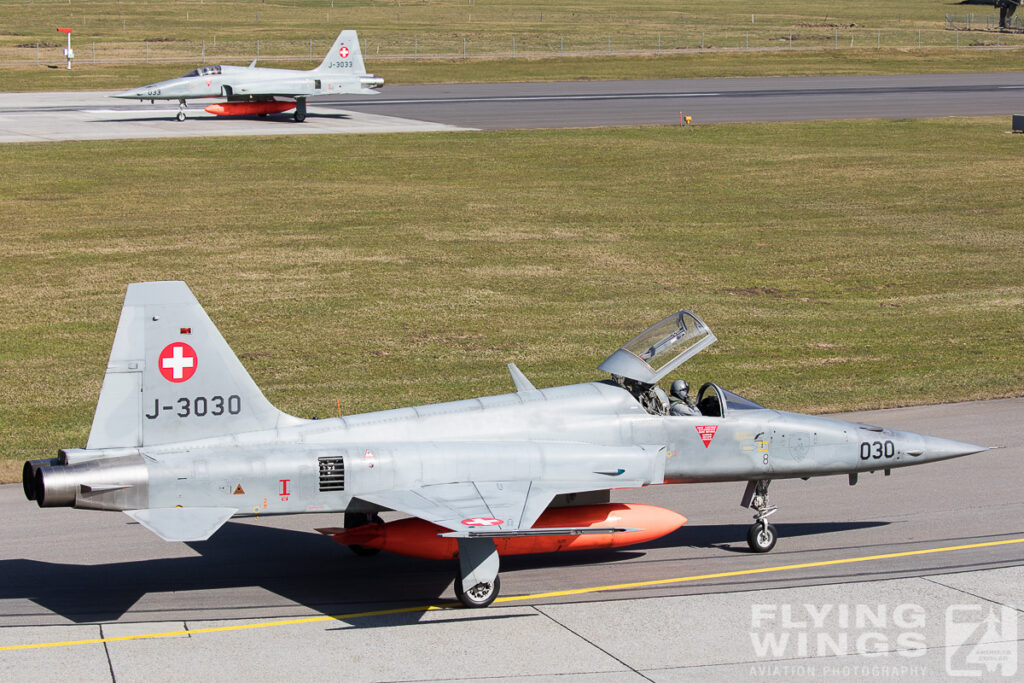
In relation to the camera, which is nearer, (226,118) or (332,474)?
(332,474)

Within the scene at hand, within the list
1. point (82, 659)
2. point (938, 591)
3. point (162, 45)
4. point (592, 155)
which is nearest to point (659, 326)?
point (938, 591)

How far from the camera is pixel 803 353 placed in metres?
23.1

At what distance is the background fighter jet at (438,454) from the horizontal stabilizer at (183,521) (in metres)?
0.02

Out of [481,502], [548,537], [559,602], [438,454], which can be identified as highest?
[438,454]

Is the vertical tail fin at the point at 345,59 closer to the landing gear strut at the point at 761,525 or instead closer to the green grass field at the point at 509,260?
the green grass field at the point at 509,260

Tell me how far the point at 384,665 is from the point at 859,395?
12.0m

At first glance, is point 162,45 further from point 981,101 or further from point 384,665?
point 384,665

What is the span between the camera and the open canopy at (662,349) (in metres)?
13.6

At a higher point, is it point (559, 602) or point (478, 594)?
point (478, 594)

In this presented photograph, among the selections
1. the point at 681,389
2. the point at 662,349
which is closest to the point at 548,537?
the point at 681,389

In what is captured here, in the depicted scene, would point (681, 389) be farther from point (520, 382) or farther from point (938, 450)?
point (938, 450)

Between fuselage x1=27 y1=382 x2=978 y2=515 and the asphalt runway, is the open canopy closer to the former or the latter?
fuselage x1=27 y1=382 x2=978 y2=515

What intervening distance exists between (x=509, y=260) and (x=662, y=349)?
16.4 metres

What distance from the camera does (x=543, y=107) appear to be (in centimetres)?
5803
